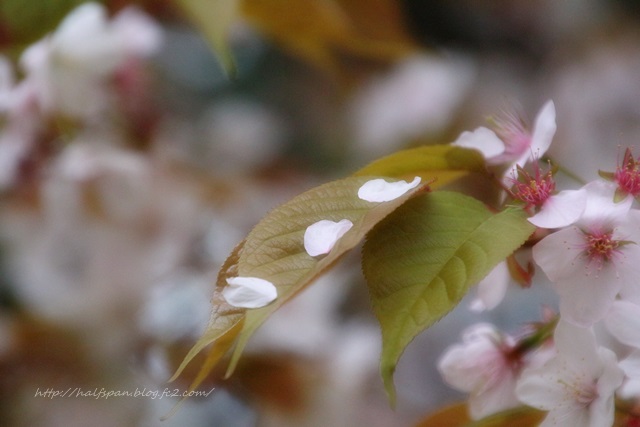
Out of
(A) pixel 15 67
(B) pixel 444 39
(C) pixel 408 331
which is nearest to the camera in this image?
(C) pixel 408 331

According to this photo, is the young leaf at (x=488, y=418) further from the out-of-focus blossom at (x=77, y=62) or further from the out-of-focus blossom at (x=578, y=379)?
the out-of-focus blossom at (x=77, y=62)

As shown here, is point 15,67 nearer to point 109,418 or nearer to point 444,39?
point 109,418

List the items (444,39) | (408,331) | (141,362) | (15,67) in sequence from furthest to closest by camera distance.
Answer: (444,39) < (141,362) < (15,67) < (408,331)

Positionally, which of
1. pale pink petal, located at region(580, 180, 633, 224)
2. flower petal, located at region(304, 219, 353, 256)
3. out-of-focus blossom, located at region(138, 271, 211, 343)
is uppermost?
flower petal, located at region(304, 219, 353, 256)

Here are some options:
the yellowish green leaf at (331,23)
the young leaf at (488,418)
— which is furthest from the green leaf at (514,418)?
the yellowish green leaf at (331,23)

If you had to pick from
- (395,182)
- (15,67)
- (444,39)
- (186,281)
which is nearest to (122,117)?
(15,67)

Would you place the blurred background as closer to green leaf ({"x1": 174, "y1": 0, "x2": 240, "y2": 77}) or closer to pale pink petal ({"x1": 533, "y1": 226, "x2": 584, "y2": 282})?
green leaf ({"x1": 174, "y1": 0, "x2": 240, "y2": 77})

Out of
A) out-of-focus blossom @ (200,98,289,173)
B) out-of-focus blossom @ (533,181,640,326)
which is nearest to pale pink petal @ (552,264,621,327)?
out-of-focus blossom @ (533,181,640,326)
